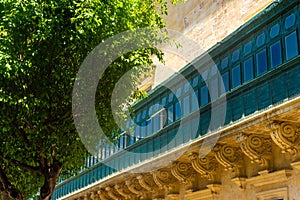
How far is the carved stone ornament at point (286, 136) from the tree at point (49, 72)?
3.22m

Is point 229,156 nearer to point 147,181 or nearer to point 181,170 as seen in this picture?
point 181,170

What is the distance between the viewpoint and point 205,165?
14.5 metres

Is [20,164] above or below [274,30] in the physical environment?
below

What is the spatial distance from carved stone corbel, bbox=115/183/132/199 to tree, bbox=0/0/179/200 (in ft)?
19.2

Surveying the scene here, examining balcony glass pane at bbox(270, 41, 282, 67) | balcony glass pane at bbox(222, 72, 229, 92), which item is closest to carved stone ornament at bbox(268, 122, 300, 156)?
balcony glass pane at bbox(270, 41, 282, 67)

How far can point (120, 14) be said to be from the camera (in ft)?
40.3

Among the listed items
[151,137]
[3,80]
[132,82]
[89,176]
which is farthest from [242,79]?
[89,176]

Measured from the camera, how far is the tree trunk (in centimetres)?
1243

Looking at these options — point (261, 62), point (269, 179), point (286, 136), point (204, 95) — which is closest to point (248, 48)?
point (261, 62)

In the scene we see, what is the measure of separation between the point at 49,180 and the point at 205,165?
4239mm

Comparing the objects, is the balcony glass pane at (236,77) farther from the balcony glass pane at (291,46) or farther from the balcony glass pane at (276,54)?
the balcony glass pane at (291,46)

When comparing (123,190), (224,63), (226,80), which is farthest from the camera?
(123,190)

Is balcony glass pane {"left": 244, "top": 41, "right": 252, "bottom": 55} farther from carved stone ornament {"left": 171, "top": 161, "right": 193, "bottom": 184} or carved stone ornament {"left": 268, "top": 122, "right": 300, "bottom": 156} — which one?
carved stone ornament {"left": 171, "top": 161, "right": 193, "bottom": 184}

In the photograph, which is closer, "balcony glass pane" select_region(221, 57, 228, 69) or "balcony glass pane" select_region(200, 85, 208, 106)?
"balcony glass pane" select_region(221, 57, 228, 69)
